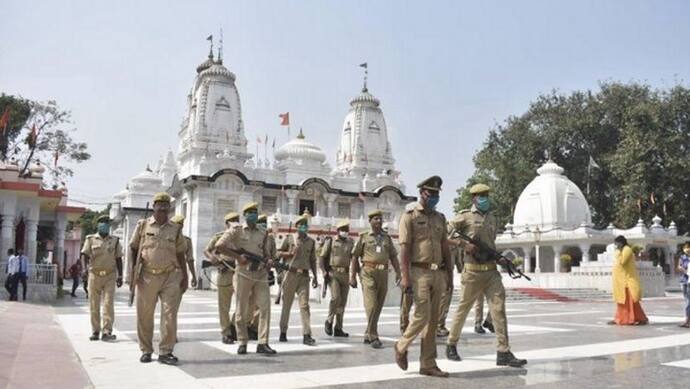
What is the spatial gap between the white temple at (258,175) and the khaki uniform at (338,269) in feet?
85.4

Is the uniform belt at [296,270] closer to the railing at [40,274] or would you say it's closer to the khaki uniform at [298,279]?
the khaki uniform at [298,279]

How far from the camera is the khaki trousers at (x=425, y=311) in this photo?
17.7 ft

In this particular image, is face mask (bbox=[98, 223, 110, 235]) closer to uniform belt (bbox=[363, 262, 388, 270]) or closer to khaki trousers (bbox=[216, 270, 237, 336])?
khaki trousers (bbox=[216, 270, 237, 336])

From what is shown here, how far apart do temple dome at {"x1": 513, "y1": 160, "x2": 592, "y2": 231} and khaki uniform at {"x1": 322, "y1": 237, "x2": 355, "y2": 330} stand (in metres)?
30.8

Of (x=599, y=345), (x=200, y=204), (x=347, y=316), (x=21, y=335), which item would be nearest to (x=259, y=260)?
(x=21, y=335)

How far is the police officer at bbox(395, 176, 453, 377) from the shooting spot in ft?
17.8

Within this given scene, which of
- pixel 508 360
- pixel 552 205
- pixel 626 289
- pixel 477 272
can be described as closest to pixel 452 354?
pixel 508 360

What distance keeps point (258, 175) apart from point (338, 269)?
3416 centimetres

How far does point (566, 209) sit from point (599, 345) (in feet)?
104

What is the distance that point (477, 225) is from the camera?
253 inches

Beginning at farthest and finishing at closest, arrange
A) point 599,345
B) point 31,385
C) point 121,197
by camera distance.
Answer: point 121,197, point 599,345, point 31,385

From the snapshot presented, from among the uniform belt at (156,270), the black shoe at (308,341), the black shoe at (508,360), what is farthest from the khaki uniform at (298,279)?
the black shoe at (508,360)

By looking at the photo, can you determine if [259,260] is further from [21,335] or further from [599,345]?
[599,345]

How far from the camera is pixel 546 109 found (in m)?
44.8
